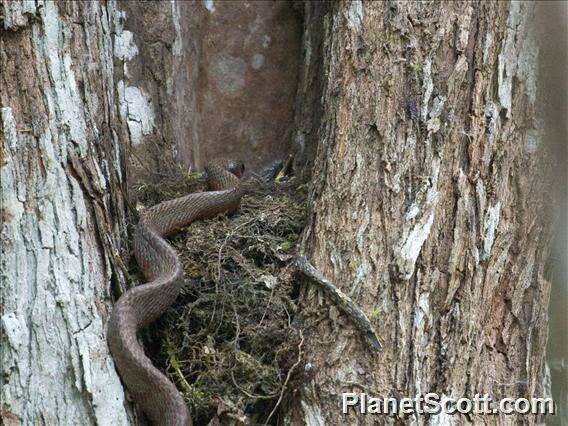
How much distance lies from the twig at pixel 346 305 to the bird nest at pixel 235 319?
18 centimetres

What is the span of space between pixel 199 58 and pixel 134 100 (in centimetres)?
92

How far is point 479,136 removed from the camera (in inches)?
170

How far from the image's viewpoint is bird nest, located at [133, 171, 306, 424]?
381 cm

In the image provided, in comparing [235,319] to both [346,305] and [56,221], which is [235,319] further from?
[56,221]

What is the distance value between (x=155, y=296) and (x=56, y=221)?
631mm

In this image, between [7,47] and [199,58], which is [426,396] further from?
[199,58]

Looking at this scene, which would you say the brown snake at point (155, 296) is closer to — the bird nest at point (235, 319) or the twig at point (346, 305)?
the bird nest at point (235, 319)

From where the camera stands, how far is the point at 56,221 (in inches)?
142

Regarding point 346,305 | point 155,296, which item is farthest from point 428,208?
point 155,296

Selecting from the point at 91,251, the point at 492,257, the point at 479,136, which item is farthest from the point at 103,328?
the point at 479,136

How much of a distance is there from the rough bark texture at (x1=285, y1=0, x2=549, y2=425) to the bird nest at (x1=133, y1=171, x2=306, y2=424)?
17 cm

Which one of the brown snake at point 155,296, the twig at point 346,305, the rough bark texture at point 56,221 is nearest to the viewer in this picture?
the rough bark texture at point 56,221

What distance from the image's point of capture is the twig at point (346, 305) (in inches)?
148

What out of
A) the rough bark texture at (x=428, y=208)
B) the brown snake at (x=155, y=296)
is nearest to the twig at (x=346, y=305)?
the rough bark texture at (x=428, y=208)
